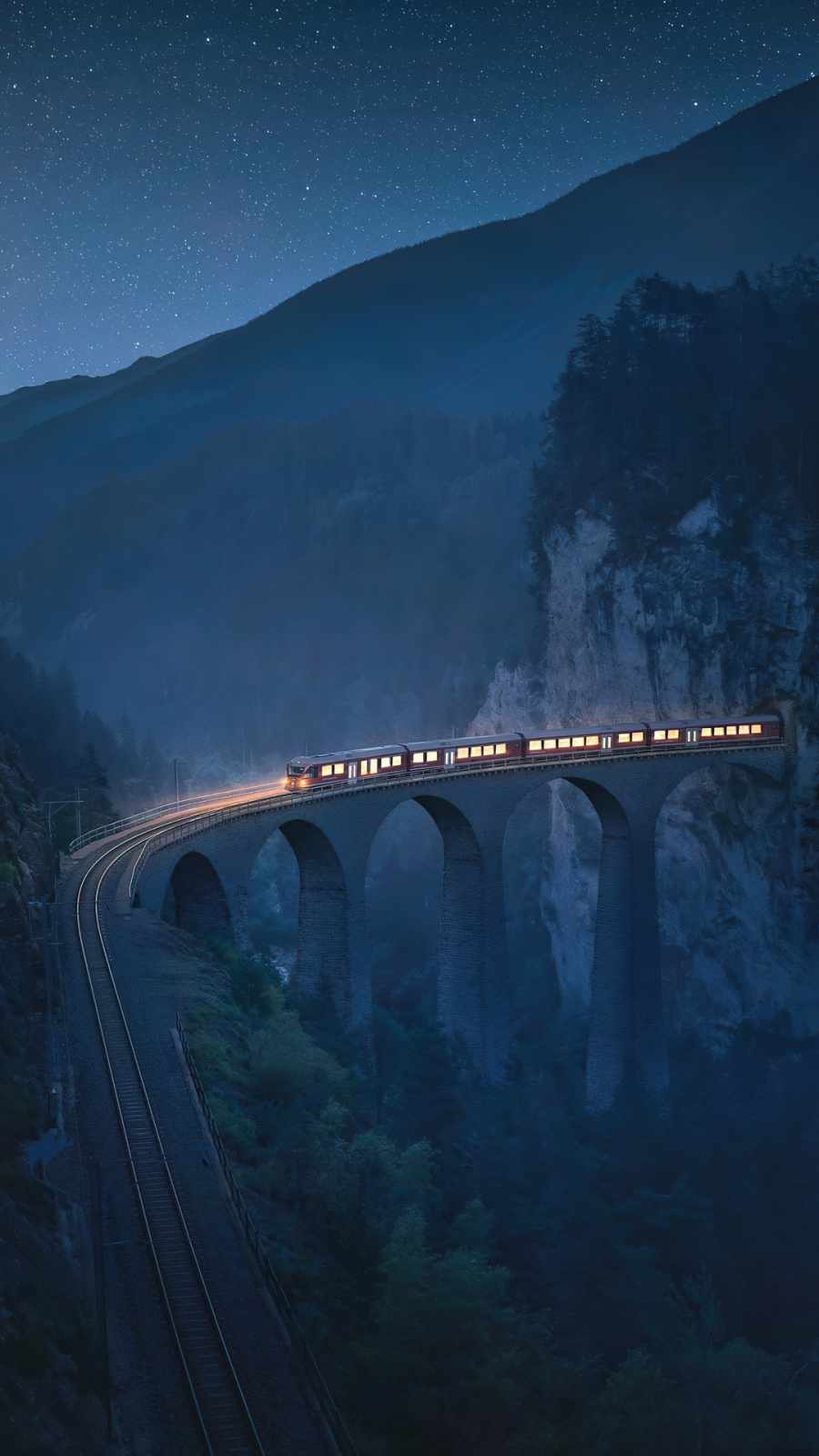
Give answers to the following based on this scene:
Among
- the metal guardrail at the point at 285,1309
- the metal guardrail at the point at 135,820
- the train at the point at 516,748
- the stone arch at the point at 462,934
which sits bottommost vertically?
the metal guardrail at the point at 285,1309

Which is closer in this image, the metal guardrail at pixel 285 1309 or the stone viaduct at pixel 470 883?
the metal guardrail at pixel 285 1309

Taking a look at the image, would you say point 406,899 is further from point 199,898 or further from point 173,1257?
point 173,1257

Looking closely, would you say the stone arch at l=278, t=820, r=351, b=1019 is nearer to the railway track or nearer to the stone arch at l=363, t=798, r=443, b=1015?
the railway track

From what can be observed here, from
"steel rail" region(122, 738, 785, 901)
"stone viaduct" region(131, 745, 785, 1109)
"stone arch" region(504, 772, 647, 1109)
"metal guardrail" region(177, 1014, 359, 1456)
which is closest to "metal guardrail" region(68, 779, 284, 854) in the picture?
"steel rail" region(122, 738, 785, 901)

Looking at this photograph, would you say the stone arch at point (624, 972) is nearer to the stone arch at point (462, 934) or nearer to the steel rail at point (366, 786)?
the steel rail at point (366, 786)

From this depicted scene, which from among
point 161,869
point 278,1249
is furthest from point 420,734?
point 278,1249

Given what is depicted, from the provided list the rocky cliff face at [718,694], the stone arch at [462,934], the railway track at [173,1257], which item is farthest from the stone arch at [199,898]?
the rocky cliff face at [718,694]

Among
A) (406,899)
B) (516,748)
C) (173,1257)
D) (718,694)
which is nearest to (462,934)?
(516,748)
